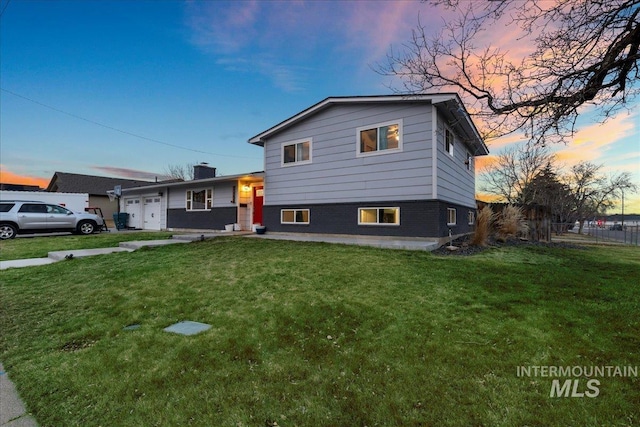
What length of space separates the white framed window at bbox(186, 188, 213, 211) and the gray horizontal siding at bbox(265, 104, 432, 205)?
4800 mm

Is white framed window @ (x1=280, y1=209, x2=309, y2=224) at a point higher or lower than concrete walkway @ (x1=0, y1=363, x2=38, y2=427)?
higher

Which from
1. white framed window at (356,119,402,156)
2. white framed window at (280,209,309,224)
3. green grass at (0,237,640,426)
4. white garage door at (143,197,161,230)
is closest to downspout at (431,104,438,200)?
white framed window at (356,119,402,156)

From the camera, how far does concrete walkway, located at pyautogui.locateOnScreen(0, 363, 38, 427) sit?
2.19m

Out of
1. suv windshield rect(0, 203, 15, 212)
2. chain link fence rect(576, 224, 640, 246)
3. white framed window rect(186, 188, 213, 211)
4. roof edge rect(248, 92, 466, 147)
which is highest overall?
roof edge rect(248, 92, 466, 147)

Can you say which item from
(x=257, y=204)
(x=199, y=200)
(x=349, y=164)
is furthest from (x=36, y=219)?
(x=349, y=164)

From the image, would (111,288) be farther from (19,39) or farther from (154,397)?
(19,39)

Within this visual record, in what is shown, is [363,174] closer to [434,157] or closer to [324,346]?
[434,157]

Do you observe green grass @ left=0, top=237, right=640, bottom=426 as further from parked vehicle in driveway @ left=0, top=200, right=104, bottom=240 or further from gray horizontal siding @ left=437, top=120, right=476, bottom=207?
parked vehicle in driveway @ left=0, top=200, right=104, bottom=240

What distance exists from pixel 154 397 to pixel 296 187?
11.2m

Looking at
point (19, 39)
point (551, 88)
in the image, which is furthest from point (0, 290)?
point (19, 39)

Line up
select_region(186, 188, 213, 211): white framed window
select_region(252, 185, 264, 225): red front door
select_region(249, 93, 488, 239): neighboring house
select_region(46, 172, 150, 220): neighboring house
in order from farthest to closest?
select_region(46, 172, 150, 220): neighboring house, select_region(186, 188, 213, 211): white framed window, select_region(252, 185, 264, 225): red front door, select_region(249, 93, 488, 239): neighboring house

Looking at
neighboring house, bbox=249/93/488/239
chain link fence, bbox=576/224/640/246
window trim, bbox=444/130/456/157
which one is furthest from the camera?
chain link fence, bbox=576/224/640/246

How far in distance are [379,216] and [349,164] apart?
2.40m

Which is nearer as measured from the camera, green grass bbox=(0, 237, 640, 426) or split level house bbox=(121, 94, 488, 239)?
green grass bbox=(0, 237, 640, 426)
